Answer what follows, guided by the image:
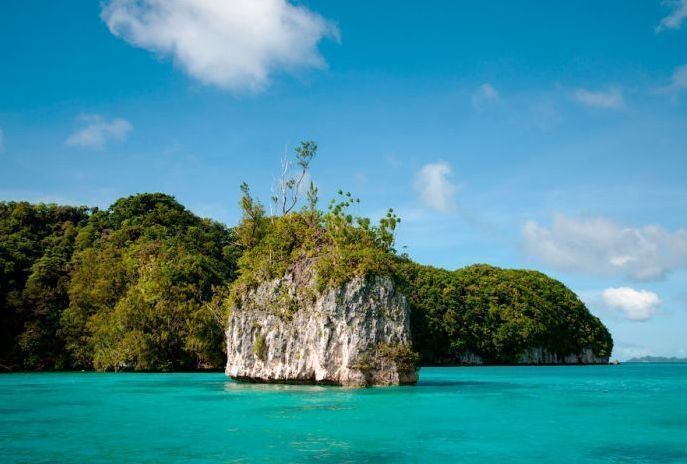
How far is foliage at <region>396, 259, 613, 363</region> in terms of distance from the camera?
233 ft

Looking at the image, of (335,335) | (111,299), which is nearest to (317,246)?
(335,335)

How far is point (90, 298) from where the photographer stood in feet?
177

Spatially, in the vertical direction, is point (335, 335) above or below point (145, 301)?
below

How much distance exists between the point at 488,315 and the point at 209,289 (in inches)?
1398

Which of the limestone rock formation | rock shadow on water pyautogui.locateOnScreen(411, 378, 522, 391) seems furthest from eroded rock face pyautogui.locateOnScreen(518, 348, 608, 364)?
rock shadow on water pyautogui.locateOnScreen(411, 378, 522, 391)

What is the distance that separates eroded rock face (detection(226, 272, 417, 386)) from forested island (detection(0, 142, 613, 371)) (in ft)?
0.56

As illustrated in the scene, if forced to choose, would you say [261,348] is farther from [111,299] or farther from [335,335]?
[111,299]

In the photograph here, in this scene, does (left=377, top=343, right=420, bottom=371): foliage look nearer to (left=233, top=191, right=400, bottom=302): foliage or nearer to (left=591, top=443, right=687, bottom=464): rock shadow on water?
(left=233, top=191, right=400, bottom=302): foliage

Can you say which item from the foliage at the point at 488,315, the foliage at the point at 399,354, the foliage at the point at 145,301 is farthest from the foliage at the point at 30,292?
the foliage at the point at 399,354

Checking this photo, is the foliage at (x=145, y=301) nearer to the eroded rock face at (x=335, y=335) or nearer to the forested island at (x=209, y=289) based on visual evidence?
the forested island at (x=209, y=289)

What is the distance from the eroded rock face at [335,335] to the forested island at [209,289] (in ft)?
0.56

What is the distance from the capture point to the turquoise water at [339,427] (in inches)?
508

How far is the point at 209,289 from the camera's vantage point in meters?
54.0

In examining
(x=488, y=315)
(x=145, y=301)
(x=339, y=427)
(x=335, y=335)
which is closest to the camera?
(x=339, y=427)
